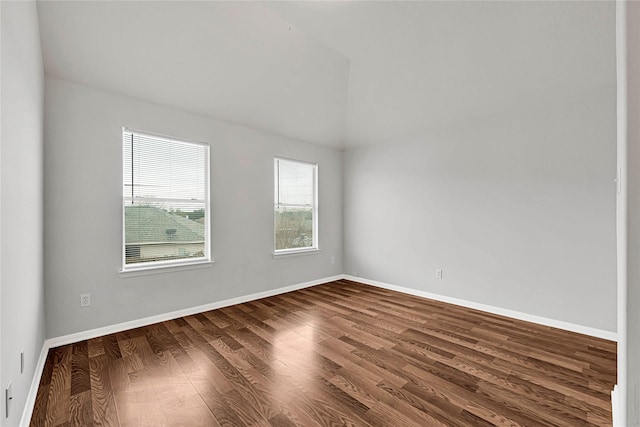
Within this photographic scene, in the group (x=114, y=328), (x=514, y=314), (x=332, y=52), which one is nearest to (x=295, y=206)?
(x=332, y=52)

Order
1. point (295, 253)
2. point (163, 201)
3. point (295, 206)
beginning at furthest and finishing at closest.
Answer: point (295, 206) < point (295, 253) < point (163, 201)

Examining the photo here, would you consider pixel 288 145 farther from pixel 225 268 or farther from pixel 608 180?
→ pixel 608 180

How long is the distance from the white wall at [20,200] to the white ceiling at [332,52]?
18.7 inches

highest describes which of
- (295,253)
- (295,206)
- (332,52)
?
(332,52)

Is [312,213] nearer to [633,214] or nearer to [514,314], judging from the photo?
[514,314]

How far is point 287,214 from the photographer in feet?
15.3

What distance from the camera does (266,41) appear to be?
3.00 meters

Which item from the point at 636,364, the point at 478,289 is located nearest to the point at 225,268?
the point at 478,289

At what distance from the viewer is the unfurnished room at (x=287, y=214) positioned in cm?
176

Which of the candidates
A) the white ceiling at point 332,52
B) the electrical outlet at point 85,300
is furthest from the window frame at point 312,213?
the electrical outlet at point 85,300

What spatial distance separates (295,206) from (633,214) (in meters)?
4.09

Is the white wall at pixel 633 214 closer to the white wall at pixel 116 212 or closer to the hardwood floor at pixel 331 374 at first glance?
the hardwood floor at pixel 331 374

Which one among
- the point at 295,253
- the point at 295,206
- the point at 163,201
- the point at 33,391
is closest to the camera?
the point at 33,391

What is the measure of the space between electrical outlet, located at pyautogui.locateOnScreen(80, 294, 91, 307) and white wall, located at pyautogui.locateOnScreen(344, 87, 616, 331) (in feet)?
12.4
